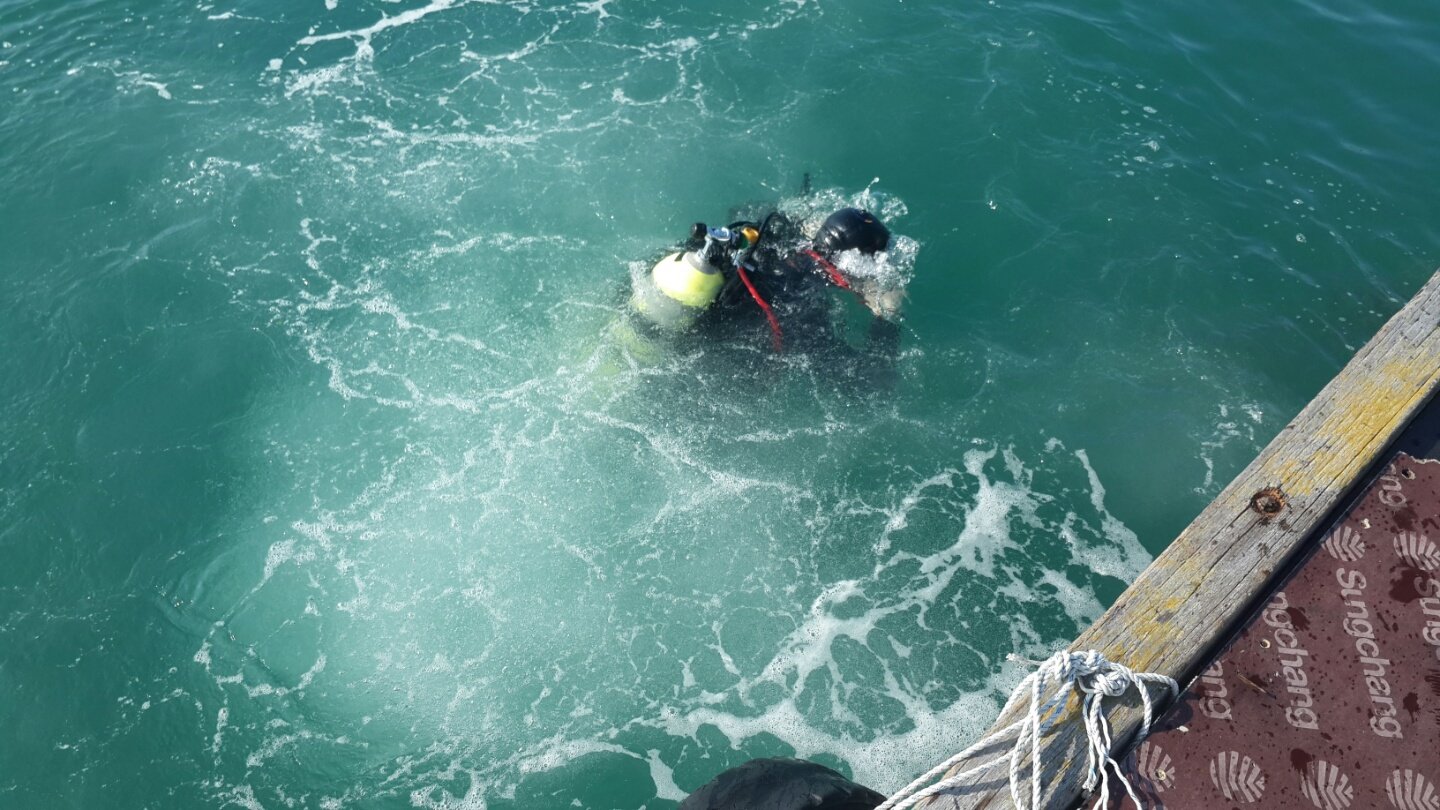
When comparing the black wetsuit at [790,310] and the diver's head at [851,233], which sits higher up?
Result: the diver's head at [851,233]

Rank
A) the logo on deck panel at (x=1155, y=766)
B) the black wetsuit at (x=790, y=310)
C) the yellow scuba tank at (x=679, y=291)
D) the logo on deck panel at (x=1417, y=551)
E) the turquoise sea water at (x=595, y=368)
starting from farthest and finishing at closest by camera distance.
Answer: the black wetsuit at (x=790, y=310)
the yellow scuba tank at (x=679, y=291)
the turquoise sea water at (x=595, y=368)
the logo on deck panel at (x=1417, y=551)
the logo on deck panel at (x=1155, y=766)

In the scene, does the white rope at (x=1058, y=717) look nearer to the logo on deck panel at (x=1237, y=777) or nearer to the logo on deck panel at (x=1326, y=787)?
the logo on deck panel at (x=1237, y=777)

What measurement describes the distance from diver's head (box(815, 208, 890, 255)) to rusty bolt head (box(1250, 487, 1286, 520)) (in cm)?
719

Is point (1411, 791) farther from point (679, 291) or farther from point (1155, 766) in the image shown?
point (679, 291)

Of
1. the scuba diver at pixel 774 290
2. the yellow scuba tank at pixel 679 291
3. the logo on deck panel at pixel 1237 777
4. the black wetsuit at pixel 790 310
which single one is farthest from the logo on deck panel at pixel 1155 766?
the yellow scuba tank at pixel 679 291

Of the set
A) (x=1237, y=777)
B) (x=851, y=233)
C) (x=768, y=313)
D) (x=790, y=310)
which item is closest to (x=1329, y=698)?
(x=1237, y=777)

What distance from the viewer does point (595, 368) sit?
447 inches

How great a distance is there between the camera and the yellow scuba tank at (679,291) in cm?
1098

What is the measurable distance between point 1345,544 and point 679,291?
7.72 metres

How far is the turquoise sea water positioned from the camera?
871cm

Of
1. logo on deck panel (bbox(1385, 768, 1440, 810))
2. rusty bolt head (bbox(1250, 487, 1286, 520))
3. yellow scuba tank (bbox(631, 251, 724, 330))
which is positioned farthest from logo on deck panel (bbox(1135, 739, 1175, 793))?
yellow scuba tank (bbox(631, 251, 724, 330))

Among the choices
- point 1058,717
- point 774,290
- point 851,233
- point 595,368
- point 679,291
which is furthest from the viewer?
point 774,290

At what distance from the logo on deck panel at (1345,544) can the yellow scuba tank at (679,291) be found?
7364mm

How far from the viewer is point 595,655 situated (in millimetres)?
8961
